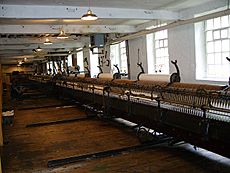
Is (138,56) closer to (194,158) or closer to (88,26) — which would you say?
(88,26)

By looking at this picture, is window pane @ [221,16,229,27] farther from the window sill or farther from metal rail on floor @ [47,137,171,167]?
metal rail on floor @ [47,137,171,167]

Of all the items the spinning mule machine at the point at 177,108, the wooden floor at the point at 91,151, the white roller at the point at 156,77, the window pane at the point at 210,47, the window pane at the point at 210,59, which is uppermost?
the window pane at the point at 210,47

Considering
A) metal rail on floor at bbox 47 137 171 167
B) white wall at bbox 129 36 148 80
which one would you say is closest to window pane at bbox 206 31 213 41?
white wall at bbox 129 36 148 80

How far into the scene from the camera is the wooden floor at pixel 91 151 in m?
3.24

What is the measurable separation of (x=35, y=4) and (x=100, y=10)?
1.40m

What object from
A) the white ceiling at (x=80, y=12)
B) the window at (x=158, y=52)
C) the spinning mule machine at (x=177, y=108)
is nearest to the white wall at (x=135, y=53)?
the window at (x=158, y=52)

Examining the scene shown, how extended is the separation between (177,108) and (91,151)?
4.57 feet

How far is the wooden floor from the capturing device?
324 centimetres

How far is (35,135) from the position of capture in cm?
502

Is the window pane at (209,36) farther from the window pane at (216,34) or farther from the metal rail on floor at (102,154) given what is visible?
the metal rail on floor at (102,154)

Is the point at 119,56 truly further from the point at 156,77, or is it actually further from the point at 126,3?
the point at 156,77

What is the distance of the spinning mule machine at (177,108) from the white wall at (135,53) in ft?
12.5

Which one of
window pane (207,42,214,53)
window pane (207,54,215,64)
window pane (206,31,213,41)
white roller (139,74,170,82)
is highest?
window pane (206,31,213,41)

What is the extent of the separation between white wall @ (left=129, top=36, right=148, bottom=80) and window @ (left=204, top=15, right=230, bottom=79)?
262 centimetres
